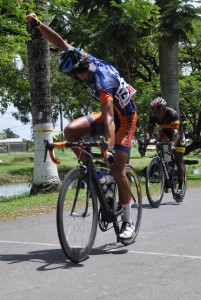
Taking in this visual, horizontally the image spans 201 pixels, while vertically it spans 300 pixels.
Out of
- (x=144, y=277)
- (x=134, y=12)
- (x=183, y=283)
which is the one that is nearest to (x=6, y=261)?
(x=144, y=277)

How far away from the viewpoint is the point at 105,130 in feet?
14.9

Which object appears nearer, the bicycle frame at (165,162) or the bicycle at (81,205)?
the bicycle at (81,205)

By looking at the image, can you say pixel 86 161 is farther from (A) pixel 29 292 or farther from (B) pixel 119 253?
(A) pixel 29 292

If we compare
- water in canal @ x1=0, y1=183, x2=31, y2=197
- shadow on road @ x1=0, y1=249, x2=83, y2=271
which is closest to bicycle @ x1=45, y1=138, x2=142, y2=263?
shadow on road @ x1=0, y1=249, x2=83, y2=271

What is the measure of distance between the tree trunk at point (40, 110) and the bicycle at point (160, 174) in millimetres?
3308

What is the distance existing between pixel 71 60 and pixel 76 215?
141cm

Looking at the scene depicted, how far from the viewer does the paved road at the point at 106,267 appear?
11.7 feet

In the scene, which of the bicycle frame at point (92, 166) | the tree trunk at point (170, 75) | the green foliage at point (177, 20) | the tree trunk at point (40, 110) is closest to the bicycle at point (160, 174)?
the tree trunk at point (40, 110)

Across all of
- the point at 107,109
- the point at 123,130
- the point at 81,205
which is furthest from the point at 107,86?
the point at 81,205

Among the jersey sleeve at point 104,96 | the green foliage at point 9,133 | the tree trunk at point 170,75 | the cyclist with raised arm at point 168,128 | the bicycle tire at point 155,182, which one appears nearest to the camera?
the jersey sleeve at point 104,96

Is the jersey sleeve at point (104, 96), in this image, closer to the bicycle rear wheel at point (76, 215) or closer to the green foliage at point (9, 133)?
the bicycle rear wheel at point (76, 215)

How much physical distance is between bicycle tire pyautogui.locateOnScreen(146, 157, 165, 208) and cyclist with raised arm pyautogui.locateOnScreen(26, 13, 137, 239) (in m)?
3.24

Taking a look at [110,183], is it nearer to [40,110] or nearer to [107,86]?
[107,86]

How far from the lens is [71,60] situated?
4621mm
